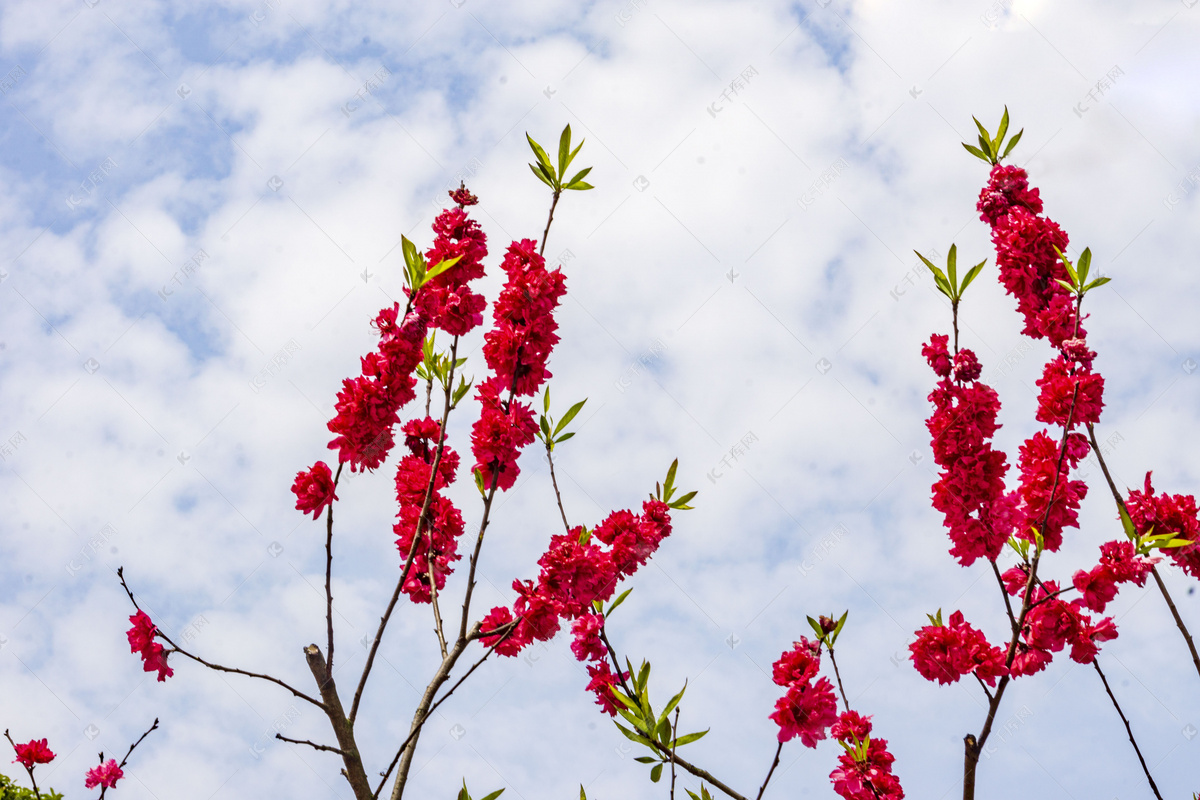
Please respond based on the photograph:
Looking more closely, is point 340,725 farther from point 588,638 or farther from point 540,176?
point 540,176

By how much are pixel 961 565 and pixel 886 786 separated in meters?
0.92

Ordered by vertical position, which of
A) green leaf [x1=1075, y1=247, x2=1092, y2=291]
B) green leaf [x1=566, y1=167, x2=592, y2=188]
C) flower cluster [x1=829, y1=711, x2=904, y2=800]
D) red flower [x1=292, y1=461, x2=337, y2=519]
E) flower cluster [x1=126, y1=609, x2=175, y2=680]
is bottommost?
flower cluster [x1=829, y1=711, x2=904, y2=800]

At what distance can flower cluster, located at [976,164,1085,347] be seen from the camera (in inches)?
130

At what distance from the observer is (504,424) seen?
3137mm

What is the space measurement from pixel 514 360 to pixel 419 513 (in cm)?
85

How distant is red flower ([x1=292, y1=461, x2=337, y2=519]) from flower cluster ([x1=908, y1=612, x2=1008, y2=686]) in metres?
2.38

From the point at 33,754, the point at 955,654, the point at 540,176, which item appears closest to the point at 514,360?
the point at 540,176

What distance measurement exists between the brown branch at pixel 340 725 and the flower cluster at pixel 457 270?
1338 mm

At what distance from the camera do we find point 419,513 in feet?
11.4

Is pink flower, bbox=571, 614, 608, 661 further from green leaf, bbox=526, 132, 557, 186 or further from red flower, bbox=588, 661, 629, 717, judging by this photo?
green leaf, bbox=526, 132, 557, 186

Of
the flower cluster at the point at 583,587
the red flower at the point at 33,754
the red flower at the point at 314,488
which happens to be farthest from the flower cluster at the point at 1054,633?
the red flower at the point at 33,754

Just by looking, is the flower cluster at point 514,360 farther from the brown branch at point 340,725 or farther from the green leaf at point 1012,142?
the green leaf at point 1012,142

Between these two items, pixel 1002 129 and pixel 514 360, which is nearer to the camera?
pixel 514 360

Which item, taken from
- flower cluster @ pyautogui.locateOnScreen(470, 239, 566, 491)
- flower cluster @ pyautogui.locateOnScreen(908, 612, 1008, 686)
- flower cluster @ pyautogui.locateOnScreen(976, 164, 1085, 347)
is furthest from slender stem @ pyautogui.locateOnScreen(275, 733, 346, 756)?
flower cluster @ pyautogui.locateOnScreen(976, 164, 1085, 347)
